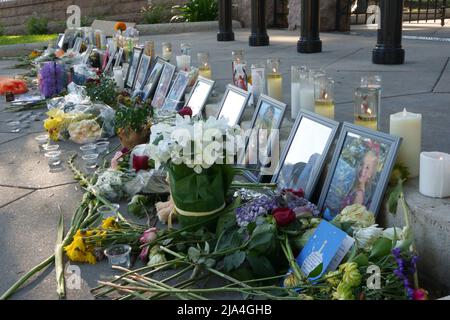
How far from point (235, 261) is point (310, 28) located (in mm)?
5786

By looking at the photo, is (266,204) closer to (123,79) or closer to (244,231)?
(244,231)

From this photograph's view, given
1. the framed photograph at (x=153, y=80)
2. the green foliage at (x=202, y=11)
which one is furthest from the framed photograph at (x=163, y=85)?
the green foliage at (x=202, y=11)

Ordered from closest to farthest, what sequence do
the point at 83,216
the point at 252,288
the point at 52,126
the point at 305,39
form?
the point at 252,288, the point at 83,216, the point at 52,126, the point at 305,39

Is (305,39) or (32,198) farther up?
(305,39)

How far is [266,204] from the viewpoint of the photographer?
2594mm

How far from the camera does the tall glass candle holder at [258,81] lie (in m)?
3.98

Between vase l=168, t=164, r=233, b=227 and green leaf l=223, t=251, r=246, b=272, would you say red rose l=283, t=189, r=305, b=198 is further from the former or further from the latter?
green leaf l=223, t=251, r=246, b=272

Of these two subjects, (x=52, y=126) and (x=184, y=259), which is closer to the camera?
(x=184, y=259)

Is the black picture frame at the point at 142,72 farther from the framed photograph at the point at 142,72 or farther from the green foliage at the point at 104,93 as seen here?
the green foliage at the point at 104,93

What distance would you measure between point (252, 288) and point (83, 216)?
4.47ft

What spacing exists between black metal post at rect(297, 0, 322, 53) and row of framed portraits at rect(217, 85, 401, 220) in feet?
13.9

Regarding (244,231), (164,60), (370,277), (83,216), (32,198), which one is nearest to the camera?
(370,277)

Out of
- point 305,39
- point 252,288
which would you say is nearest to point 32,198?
point 252,288

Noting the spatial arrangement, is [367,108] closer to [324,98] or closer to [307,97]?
[324,98]
